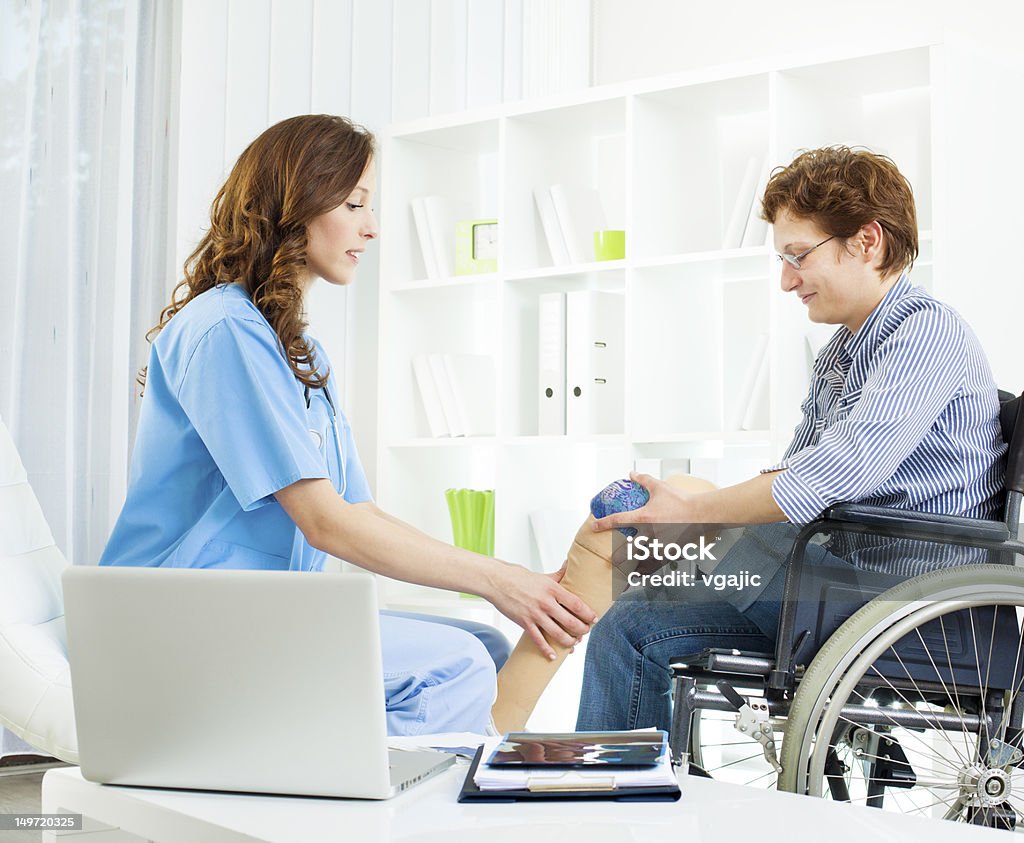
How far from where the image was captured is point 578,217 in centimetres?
316

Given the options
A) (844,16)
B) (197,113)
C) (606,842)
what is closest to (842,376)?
(606,842)

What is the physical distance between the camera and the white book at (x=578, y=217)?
10.2ft

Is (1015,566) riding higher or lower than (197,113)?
lower

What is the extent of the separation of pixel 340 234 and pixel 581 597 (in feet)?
2.20

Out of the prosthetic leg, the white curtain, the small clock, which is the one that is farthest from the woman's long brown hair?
the small clock

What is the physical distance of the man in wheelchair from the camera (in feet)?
4.62

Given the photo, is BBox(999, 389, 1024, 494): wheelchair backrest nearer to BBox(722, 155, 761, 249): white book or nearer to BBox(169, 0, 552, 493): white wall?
BBox(722, 155, 761, 249): white book

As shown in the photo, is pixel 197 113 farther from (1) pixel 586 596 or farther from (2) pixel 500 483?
(1) pixel 586 596

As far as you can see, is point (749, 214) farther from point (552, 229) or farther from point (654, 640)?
point (654, 640)

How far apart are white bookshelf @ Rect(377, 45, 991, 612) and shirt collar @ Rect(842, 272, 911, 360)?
33.7 inches

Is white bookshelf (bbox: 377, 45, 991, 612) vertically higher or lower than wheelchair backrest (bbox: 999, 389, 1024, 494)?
higher

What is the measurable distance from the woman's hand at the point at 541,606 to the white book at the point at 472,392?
5.47 feet

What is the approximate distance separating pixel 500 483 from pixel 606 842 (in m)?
2.25

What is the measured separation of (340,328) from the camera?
3.39 meters
